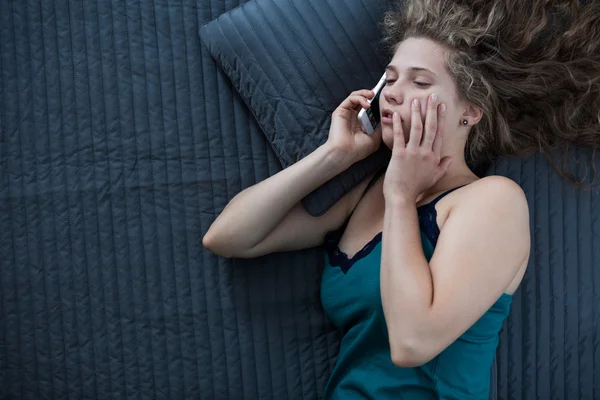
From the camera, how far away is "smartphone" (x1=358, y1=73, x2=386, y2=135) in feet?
4.15

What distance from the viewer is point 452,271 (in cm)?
105

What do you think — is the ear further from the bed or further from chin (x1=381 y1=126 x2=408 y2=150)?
the bed

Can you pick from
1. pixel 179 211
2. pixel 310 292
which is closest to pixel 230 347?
pixel 310 292

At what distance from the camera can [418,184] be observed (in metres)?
1.17

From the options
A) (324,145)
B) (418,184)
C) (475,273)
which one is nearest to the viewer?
(475,273)

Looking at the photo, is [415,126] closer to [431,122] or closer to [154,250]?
[431,122]

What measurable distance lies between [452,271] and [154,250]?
69 cm

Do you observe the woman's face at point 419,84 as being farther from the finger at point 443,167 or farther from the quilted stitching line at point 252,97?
the quilted stitching line at point 252,97

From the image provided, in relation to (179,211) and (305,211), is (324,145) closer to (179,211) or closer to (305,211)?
(305,211)

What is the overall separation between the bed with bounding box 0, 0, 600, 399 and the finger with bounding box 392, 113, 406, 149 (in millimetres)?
351

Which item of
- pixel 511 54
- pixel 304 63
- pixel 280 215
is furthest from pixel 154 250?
pixel 511 54

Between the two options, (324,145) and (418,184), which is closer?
(418,184)

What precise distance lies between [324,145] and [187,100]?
14.2 inches

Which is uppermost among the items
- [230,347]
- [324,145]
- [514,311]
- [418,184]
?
[324,145]
